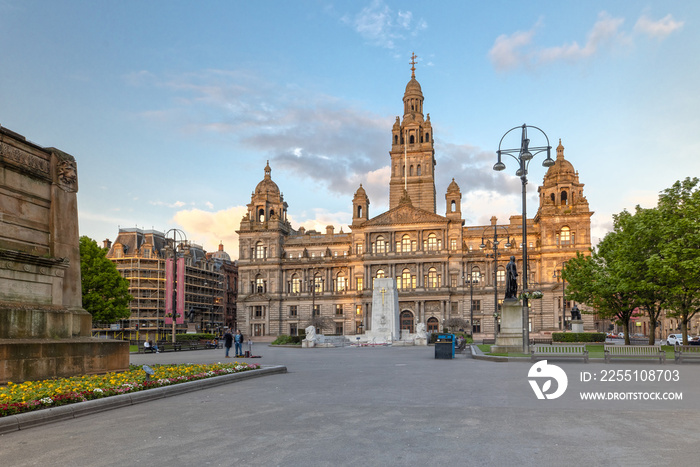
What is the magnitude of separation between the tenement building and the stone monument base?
7362cm

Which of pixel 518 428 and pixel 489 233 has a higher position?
pixel 489 233

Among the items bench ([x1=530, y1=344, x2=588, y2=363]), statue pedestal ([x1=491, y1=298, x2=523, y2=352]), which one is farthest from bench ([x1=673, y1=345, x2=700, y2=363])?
statue pedestal ([x1=491, y1=298, x2=523, y2=352])

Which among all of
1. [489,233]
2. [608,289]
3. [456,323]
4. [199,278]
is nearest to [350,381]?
[608,289]

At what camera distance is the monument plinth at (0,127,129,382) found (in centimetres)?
1426

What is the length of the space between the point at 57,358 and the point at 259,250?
91.4m

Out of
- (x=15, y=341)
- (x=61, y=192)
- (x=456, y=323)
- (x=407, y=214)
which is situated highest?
(x=407, y=214)

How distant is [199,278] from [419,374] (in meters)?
106

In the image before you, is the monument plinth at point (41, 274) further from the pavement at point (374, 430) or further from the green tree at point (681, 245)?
the green tree at point (681, 245)

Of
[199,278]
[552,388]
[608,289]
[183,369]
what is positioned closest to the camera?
[552,388]

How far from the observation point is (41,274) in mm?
15570

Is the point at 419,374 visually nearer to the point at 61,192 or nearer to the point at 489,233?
the point at 61,192

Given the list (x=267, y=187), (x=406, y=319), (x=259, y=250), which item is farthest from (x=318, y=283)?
(x=267, y=187)

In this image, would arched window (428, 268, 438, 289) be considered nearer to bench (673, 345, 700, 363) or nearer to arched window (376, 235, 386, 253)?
arched window (376, 235, 386, 253)

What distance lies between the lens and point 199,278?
121 metres
